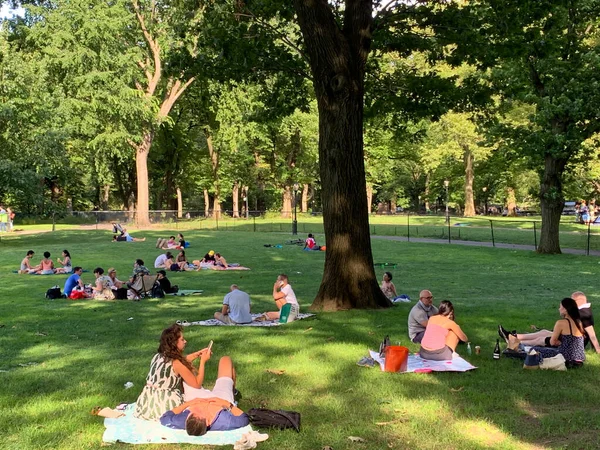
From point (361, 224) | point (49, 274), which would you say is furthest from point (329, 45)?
point (49, 274)

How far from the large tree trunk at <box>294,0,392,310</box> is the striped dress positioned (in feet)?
21.1

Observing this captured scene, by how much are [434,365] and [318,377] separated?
5.34 ft

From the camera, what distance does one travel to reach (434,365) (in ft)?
25.3

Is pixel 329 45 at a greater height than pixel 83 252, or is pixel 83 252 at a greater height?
pixel 329 45

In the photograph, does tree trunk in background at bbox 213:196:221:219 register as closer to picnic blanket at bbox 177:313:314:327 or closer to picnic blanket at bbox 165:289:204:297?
picnic blanket at bbox 165:289:204:297

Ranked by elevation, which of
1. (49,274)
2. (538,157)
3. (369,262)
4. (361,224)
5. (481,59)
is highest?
(481,59)

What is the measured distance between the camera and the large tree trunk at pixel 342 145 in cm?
1183

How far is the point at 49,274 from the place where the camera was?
20125 millimetres

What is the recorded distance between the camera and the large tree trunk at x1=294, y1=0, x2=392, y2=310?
466 inches

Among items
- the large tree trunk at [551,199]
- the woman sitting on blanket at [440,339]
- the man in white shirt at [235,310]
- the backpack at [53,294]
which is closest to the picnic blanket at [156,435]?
the woman sitting on blanket at [440,339]

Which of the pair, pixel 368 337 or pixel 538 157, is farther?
pixel 538 157

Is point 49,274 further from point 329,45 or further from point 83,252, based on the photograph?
point 329,45

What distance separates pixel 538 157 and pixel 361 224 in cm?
1605

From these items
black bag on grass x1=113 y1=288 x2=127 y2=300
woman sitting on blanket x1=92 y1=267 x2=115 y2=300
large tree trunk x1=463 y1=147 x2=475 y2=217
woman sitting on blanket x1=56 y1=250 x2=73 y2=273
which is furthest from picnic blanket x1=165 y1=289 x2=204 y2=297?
large tree trunk x1=463 y1=147 x2=475 y2=217
